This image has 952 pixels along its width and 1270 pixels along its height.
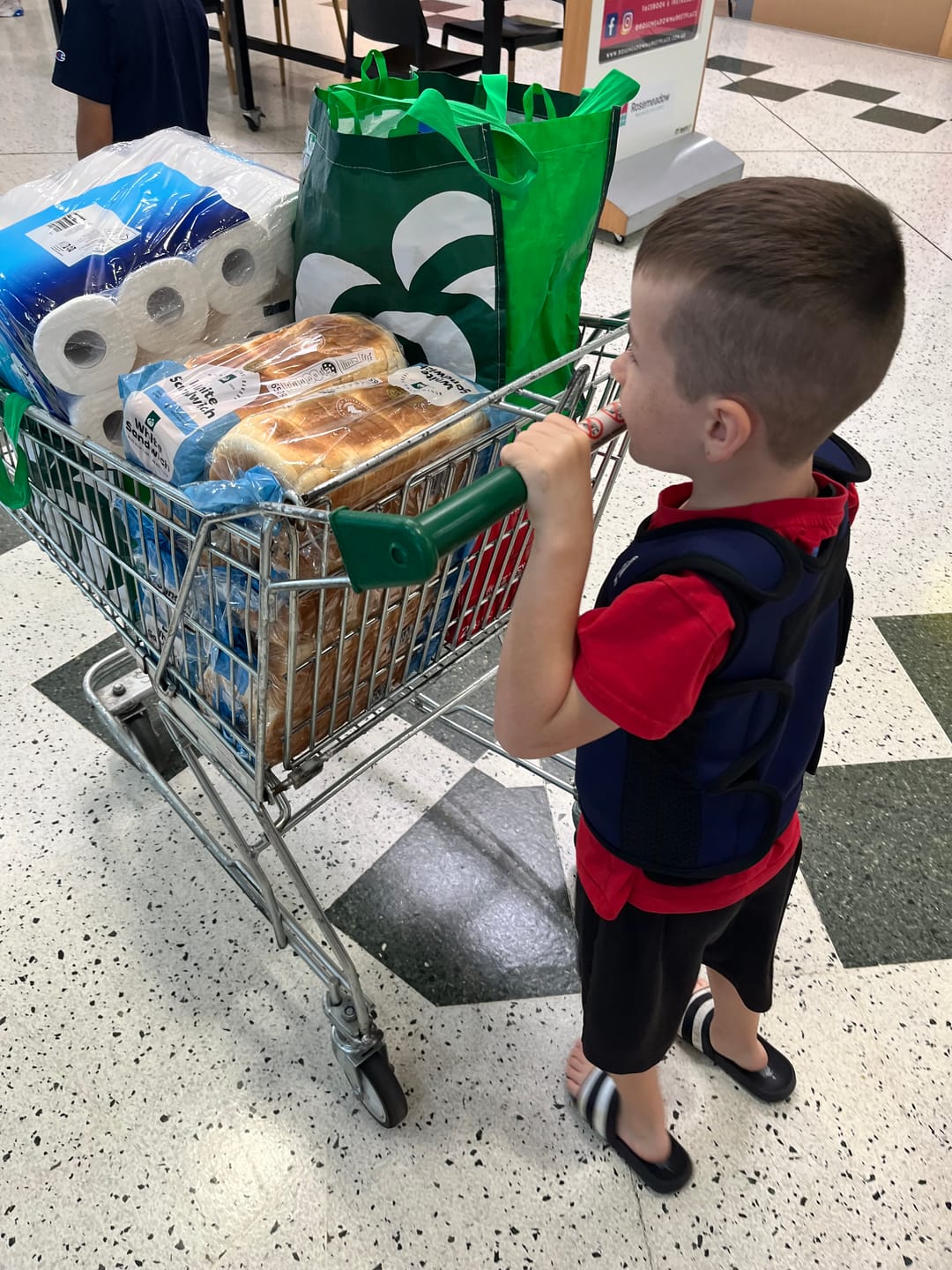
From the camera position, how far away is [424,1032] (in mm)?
1160

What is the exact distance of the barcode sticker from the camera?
94 cm

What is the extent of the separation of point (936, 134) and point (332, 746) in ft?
15.0

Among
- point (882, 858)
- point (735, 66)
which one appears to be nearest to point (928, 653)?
point (882, 858)

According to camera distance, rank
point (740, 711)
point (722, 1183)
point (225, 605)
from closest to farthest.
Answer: point (740, 711) → point (225, 605) → point (722, 1183)

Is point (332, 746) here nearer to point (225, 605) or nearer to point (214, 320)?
point (225, 605)

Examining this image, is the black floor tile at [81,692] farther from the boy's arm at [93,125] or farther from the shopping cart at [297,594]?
the boy's arm at [93,125]

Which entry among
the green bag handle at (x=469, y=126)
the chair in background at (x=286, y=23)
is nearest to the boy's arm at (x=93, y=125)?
the green bag handle at (x=469, y=126)

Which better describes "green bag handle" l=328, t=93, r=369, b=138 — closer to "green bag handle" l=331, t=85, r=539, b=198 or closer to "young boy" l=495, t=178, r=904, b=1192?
"green bag handle" l=331, t=85, r=539, b=198

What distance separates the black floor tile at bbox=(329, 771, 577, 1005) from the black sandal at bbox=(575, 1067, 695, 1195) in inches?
6.2

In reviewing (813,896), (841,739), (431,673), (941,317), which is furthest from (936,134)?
(431,673)

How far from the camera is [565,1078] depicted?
1.11 meters

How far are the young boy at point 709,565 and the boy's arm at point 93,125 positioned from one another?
173 cm

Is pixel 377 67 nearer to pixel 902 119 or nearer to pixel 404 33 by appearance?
pixel 404 33

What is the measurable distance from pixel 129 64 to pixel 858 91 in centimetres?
423
